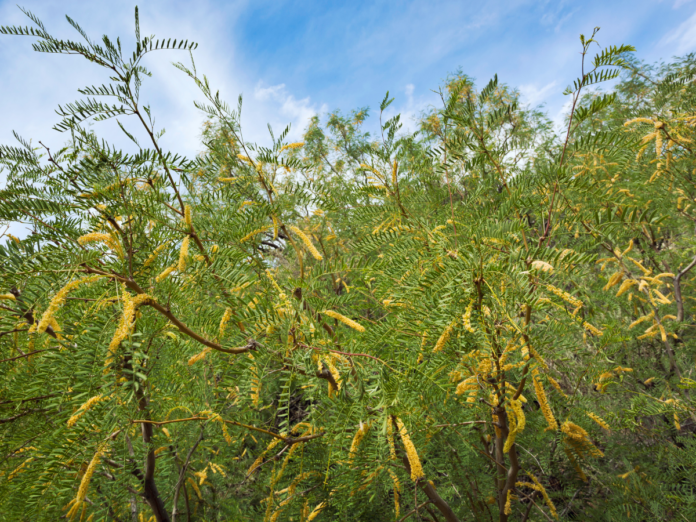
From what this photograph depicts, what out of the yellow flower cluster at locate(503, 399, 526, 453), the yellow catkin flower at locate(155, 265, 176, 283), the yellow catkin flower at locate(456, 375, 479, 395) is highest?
the yellow catkin flower at locate(155, 265, 176, 283)

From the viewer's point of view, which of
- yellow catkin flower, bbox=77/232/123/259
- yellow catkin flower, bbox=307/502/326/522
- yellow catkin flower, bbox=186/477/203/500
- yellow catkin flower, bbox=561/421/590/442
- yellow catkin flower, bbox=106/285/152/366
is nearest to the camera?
yellow catkin flower, bbox=106/285/152/366

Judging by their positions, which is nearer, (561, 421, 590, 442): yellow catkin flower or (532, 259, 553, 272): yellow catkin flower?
(532, 259, 553, 272): yellow catkin flower

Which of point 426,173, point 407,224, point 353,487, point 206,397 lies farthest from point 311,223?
point 353,487

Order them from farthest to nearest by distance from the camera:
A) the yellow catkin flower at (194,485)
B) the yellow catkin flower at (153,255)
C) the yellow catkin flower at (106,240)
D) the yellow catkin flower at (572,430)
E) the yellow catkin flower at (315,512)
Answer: the yellow catkin flower at (194,485) < the yellow catkin flower at (572,430) < the yellow catkin flower at (315,512) < the yellow catkin flower at (153,255) < the yellow catkin flower at (106,240)

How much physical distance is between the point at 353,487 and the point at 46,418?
1.03m

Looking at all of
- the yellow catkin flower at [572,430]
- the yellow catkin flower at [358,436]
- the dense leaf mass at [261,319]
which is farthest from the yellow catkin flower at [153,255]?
the yellow catkin flower at [572,430]

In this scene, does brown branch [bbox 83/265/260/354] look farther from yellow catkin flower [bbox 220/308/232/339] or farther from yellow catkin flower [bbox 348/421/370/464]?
yellow catkin flower [bbox 348/421/370/464]

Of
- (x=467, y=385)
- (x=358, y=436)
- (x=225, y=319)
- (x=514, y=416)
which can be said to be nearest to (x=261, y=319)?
(x=225, y=319)

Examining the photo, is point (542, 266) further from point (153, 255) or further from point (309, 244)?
point (153, 255)

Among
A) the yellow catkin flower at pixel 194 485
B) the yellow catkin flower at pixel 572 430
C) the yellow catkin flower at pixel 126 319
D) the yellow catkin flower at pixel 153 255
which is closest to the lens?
the yellow catkin flower at pixel 126 319

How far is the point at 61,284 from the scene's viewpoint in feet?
2.05

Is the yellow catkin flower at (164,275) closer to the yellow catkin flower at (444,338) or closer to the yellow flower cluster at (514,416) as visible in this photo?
the yellow catkin flower at (444,338)

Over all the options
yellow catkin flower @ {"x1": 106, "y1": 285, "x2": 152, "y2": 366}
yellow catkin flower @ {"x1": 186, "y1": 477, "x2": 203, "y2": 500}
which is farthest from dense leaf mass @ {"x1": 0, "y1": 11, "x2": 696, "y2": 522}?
yellow catkin flower @ {"x1": 186, "y1": 477, "x2": 203, "y2": 500}

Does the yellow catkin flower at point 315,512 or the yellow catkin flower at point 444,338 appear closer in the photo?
the yellow catkin flower at point 444,338
